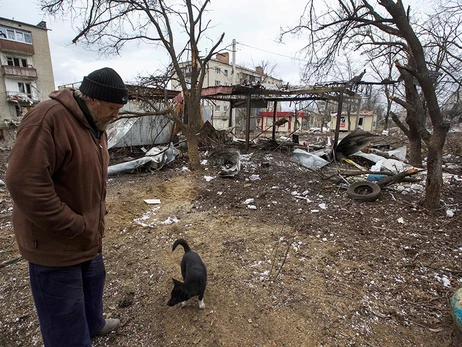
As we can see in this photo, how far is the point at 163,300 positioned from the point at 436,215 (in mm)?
4859

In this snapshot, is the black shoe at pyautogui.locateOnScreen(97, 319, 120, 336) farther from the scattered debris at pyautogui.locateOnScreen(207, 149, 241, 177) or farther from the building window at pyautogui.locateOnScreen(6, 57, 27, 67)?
the building window at pyautogui.locateOnScreen(6, 57, 27, 67)

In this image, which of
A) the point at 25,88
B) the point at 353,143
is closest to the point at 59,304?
the point at 353,143

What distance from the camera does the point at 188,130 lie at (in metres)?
8.02

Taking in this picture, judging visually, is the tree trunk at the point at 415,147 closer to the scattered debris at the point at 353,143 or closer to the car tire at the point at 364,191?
the scattered debris at the point at 353,143

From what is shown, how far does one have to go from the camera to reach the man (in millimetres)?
1096

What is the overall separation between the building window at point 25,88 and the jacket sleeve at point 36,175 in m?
34.5

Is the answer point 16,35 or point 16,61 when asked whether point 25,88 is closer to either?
point 16,61

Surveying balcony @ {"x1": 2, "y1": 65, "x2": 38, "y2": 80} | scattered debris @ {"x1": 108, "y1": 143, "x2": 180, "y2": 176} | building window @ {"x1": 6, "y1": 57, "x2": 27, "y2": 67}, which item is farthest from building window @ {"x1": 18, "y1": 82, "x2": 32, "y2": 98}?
scattered debris @ {"x1": 108, "y1": 143, "x2": 180, "y2": 176}

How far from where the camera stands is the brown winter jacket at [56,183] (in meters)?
1.08

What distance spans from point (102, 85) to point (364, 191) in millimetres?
5823

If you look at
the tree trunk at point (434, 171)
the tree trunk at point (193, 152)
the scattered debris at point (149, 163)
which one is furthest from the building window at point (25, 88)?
the tree trunk at point (434, 171)

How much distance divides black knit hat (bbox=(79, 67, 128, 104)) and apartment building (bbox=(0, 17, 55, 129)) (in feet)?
97.1

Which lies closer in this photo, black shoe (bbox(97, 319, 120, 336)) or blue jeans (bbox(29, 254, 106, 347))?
blue jeans (bbox(29, 254, 106, 347))

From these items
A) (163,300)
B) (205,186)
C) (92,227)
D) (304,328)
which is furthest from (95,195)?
(205,186)
